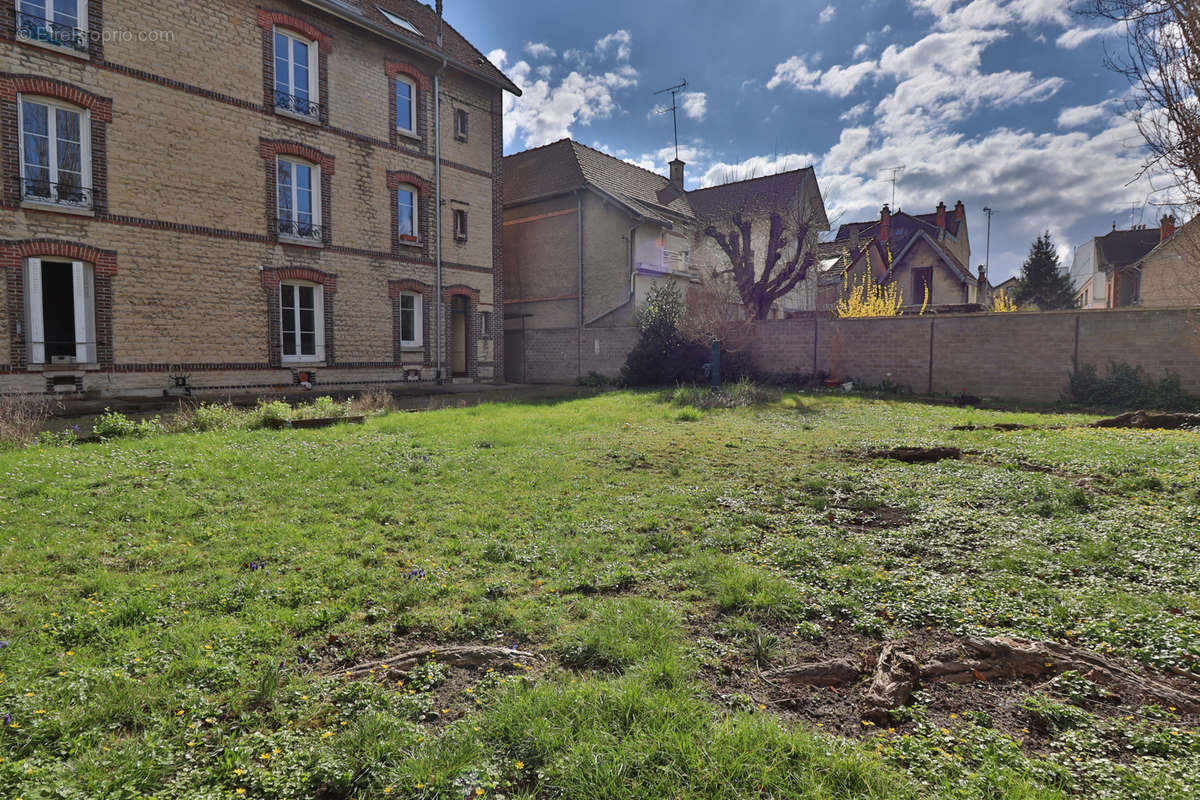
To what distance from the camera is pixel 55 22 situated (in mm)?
12391

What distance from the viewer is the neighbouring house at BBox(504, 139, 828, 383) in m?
23.0

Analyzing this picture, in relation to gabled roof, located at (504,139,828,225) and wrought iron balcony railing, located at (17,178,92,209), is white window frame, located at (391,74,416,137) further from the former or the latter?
wrought iron balcony railing, located at (17,178,92,209)

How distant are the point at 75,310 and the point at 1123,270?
46.0m

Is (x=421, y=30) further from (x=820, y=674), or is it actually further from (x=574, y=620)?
(x=820, y=674)

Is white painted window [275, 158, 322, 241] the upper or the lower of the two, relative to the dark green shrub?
upper

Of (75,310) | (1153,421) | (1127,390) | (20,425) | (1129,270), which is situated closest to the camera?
(20,425)

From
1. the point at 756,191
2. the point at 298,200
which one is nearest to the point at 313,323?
the point at 298,200

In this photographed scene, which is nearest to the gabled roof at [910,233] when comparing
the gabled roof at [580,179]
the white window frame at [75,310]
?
the gabled roof at [580,179]

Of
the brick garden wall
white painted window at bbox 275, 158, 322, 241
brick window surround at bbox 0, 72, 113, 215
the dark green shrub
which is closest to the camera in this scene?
brick window surround at bbox 0, 72, 113, 215

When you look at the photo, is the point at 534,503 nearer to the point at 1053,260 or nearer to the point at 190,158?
the point at 190,158

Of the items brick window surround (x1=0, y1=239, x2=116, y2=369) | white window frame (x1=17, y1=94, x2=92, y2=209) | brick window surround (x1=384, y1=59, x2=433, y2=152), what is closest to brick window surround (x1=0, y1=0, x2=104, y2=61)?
white window frame (x1=17, y1=94, x2=92, y2=209)

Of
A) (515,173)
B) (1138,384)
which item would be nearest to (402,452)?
(1138,384)

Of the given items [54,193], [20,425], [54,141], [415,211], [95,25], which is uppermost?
[95,25]

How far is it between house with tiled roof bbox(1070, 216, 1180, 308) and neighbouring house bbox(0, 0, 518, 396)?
32.3m
